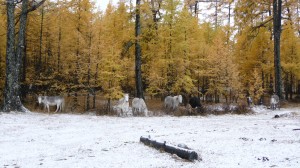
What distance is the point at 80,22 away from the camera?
69.8ft

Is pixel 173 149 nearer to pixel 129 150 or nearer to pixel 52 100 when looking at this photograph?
pixel 129 150

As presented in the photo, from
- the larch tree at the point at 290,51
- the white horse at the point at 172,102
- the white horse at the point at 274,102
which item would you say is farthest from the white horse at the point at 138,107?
the larch tree at the point at 290,51

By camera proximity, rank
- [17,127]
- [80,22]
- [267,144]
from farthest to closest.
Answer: [80,22]
[17,127]
[267,144]

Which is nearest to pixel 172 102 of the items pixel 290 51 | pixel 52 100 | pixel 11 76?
pixel 52 100

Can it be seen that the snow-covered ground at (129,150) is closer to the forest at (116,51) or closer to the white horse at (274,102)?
the forest at (116,51)

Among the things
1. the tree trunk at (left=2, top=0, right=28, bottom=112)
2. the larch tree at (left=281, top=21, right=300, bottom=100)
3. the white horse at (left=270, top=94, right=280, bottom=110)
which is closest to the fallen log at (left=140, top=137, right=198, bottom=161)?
the tree trunk at (left=2, top=0, right=28, bottom=112)

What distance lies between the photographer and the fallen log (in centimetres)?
540

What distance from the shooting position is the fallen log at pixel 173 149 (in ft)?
17.7

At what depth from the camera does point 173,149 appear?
591 cm

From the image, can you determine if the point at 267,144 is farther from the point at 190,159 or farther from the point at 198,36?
the point at 198,36

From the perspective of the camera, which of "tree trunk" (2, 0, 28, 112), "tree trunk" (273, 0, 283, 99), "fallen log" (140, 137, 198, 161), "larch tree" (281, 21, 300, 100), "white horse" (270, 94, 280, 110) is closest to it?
"fallen log" (140, 137, 198, 161)

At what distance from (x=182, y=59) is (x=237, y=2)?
21.5 ft

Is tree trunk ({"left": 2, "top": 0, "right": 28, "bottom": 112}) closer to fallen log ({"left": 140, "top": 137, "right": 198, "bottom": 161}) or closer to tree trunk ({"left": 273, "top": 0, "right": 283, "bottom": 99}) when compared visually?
fallen log ({"left": 140, "top": 137, "right": 198, "bottom": 161})

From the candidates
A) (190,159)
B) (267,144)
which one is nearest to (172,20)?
(267,144)
